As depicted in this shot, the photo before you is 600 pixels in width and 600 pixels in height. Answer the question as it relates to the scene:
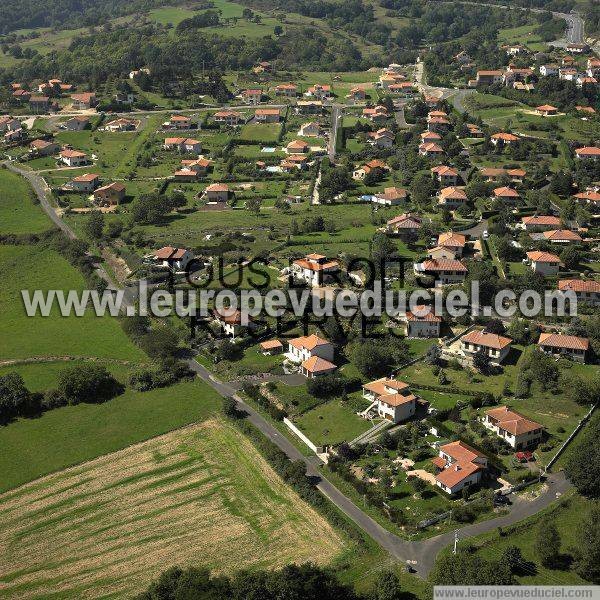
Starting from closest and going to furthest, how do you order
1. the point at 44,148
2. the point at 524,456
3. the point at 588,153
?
the point at 524,456
the point at 588,153
the point at 44,148

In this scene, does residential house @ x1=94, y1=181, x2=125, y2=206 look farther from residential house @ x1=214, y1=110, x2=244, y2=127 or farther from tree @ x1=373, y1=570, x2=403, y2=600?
tree @ x1=373, y1=570, x2=403, y2=600

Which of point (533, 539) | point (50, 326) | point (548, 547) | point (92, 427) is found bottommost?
point (50, 326)

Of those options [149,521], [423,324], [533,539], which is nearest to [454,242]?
[423,324]

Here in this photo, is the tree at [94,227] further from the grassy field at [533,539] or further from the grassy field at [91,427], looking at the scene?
the grassy field at [533,539]

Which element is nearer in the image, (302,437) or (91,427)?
(302,437)

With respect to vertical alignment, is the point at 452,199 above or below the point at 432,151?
below

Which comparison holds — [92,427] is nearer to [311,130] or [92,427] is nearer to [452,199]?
[452,199]

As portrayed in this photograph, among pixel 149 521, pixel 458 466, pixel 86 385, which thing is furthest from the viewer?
pixel 86 385
